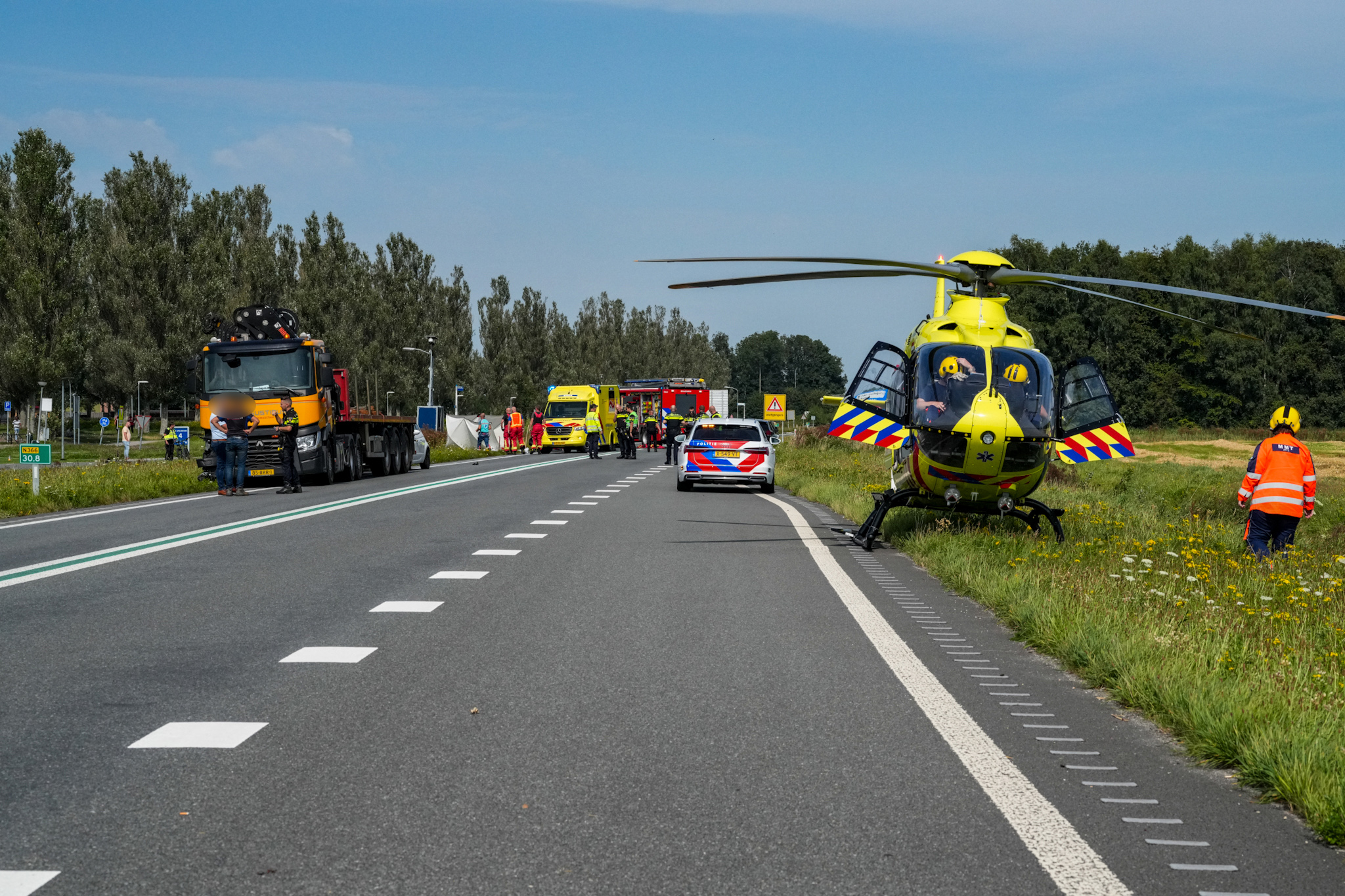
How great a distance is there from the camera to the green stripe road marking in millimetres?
11609

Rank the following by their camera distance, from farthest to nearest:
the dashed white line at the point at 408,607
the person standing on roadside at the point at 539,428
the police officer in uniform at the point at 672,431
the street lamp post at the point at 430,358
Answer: the street lamp post at the point at 430,358
the person standing on roadside at the point at 539,428
the police officer in uniform at the point at 672,431
the dashed white line at the point at 408,607

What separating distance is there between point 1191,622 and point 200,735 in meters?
6.05

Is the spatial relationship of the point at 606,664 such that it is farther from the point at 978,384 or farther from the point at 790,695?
the point at 978,384

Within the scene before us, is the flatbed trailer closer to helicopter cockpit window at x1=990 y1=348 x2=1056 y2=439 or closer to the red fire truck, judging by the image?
helicopter cockpit window at x1=990 y1=348 x2=1056 y2=439

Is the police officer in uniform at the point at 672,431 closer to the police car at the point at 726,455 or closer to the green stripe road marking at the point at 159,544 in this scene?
the police car at the point at 726,455

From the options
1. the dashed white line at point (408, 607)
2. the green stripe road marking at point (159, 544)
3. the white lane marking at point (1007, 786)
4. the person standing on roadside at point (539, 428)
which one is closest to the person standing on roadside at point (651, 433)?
the person standing on roadside at point (539, 428)

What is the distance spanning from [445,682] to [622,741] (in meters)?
1.60

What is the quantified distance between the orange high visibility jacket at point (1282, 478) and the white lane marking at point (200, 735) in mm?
11250

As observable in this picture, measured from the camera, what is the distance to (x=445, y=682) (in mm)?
6938

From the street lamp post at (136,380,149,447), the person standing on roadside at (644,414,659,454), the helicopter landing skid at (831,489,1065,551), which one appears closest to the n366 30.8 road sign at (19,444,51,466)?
the helicopter landing skid at (831,489,1065,551)

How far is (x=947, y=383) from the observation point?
13625 millimetres

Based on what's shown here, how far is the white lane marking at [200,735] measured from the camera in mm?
5516

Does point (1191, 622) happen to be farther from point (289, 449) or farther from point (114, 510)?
point (289, 449)

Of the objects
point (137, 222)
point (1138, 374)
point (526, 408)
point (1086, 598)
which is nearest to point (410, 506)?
point (1086, 598)
